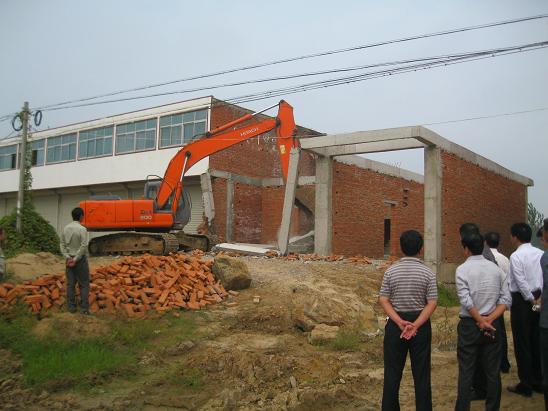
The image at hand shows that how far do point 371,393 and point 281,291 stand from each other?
494 cm

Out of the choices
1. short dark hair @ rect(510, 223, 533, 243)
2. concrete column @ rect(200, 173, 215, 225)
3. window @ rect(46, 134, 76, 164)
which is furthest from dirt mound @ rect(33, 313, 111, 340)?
window @ rect(46, 134, 76, 164)

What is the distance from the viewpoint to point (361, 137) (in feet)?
47.0

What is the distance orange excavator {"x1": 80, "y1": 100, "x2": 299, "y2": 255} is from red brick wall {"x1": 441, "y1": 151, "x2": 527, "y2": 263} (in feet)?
A: 15.7

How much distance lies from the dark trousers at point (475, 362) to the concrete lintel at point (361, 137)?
9589 millimetres

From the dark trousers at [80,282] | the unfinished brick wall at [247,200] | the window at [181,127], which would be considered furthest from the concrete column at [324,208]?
the dark trousers at [80,282]

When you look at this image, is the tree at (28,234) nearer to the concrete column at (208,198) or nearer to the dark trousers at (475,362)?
the concrete column at (208,198)

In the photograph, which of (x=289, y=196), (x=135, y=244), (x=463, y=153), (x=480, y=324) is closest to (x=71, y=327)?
(x=480, y=324)

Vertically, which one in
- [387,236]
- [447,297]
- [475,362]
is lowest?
[447,297]

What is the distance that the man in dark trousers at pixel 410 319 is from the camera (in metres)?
4.11

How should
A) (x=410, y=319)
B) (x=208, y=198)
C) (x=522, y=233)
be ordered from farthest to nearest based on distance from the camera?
(x=208, y=198) < (x=522, y=233) < (x=410, y=319)

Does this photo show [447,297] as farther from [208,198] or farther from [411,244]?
[208,198]

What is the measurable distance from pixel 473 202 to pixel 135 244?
1060 centimetres

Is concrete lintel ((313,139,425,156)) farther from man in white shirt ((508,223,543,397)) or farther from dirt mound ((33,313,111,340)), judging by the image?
dirt mound ((33,313,111,340))

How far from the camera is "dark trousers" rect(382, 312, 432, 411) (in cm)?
411
